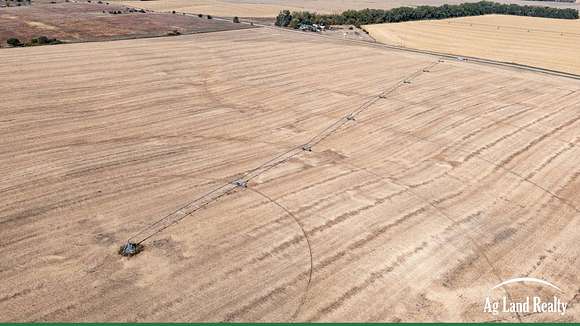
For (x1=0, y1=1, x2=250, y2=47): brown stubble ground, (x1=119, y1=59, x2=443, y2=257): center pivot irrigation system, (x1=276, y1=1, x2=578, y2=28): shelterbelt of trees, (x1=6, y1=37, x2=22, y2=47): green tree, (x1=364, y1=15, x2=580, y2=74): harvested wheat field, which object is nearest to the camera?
(x1=119, y1=59, x2=443, y2=257): center pivot irrigation system

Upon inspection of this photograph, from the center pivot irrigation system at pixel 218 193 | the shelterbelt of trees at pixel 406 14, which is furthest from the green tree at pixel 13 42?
the center pivot irrigation system at pixel 218 193

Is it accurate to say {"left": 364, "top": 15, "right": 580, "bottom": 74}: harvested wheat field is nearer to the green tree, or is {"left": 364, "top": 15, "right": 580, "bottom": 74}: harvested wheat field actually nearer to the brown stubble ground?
the brown stubble ground

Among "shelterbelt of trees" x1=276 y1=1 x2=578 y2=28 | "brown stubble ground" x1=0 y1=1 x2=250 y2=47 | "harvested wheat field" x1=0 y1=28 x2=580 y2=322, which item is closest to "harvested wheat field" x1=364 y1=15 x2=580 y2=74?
"shelterbelt of trees" x1=276 y1=1 x2=578 y2=28

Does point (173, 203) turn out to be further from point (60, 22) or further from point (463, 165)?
point (60, 22)

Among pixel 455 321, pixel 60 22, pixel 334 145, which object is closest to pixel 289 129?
pixel 334 145

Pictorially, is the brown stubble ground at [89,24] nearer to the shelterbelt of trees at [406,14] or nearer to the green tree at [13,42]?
the green tree at [13,42]

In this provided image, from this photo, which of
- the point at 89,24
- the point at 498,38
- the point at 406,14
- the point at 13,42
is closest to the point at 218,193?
the point at 13,42
